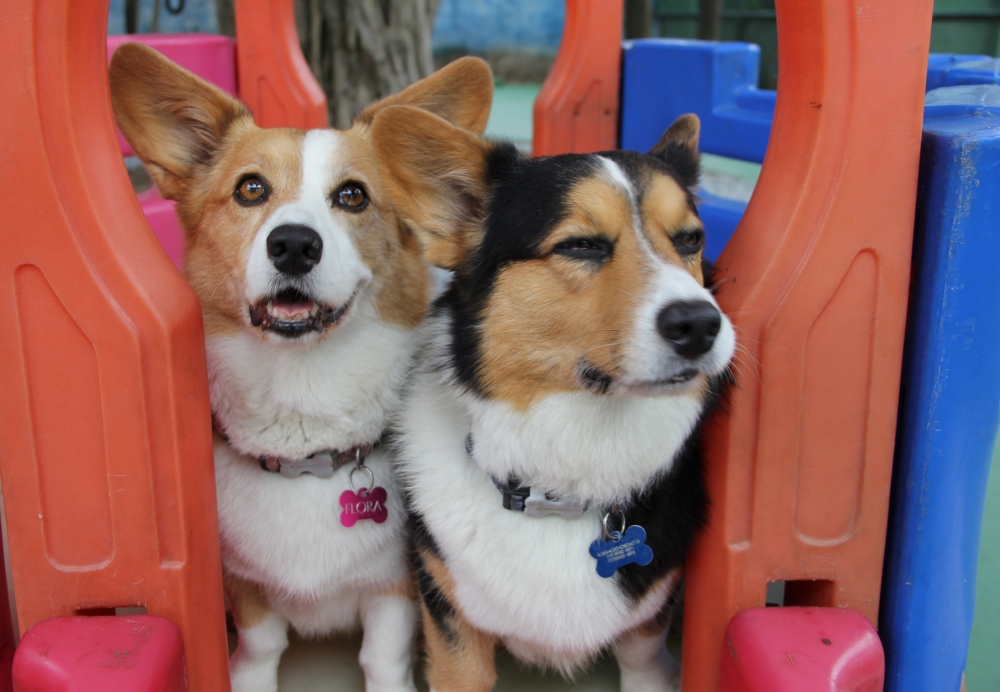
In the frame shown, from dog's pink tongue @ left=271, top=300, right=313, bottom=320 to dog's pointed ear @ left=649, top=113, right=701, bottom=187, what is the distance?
85 cm

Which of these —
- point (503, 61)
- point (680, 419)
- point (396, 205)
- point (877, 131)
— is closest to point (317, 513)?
point (396, 205)

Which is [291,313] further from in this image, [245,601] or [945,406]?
[945,406]

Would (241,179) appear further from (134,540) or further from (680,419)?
(680,419)

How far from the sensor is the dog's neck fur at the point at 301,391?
68.0 inches

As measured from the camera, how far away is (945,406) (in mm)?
1441

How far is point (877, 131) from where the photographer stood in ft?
4.53

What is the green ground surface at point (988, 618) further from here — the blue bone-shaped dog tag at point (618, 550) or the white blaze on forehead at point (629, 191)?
the white blaze on forehead at point (629, 191)

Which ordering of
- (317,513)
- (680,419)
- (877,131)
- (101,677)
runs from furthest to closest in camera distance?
(317,513) → (680,419) → (877,131) → (101,677)

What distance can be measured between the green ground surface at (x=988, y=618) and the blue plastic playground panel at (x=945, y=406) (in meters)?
0.46

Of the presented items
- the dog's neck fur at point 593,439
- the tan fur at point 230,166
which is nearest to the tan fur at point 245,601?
the tan fur at point 230,166

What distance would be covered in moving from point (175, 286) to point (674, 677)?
4.53ft

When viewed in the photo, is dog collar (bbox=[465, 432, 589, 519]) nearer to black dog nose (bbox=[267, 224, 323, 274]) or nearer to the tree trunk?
black dog nose (bbox=[267, 224, 323, 274])

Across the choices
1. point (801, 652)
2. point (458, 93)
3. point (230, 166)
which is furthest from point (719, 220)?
point (801, 652)

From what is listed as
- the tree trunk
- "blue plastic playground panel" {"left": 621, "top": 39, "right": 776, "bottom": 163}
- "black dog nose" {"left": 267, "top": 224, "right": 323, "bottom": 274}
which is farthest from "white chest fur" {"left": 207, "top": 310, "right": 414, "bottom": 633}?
the tree trunk
